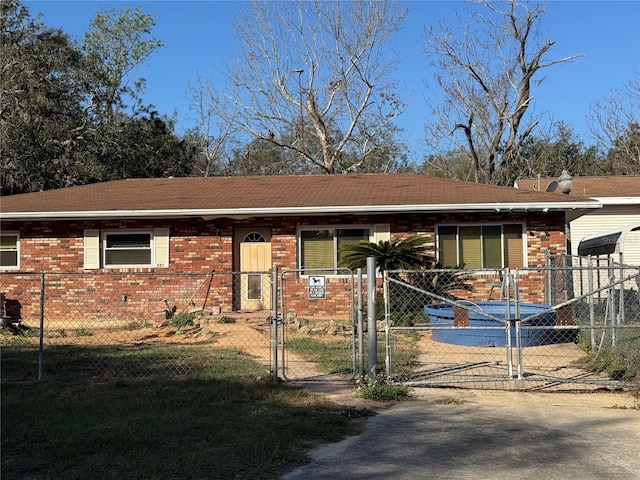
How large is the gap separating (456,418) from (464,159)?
3581 cm

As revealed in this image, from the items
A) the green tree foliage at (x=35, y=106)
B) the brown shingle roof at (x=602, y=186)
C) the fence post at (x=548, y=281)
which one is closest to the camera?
the fence post at (x=548, y=281)

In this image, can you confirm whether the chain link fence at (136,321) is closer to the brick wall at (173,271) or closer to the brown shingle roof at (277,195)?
the brick wall at (173,271)

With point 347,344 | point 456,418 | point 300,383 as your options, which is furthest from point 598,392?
point 347,344

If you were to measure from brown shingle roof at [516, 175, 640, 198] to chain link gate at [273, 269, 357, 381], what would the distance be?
403 inches

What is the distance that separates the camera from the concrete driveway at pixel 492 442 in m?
5.18

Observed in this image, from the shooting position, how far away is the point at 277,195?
17.0 metres

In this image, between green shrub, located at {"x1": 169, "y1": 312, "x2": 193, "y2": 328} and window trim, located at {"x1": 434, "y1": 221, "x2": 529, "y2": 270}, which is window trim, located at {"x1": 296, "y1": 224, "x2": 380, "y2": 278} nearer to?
window trim, located at {"x1": 434, "y1": 221, "x2": 529, "y2": 270}

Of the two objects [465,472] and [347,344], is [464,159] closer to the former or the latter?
[347,344]

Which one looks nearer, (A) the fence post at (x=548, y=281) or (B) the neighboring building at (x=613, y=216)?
(A) the fence post at (x=548, y=281)

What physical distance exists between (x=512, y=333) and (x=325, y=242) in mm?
5452

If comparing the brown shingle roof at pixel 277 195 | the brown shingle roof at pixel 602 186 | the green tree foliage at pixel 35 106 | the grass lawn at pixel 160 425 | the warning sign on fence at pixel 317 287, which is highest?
the green tree foliage at pixel 35 106

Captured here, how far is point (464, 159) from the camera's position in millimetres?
41156

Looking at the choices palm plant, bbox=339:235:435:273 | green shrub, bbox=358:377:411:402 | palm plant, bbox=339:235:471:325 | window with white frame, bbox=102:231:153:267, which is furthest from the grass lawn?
window with white frame, bbox=102:231:153:267

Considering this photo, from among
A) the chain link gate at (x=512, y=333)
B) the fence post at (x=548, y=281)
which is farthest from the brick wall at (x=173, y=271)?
the chain link gate at (x=512, y=333)
